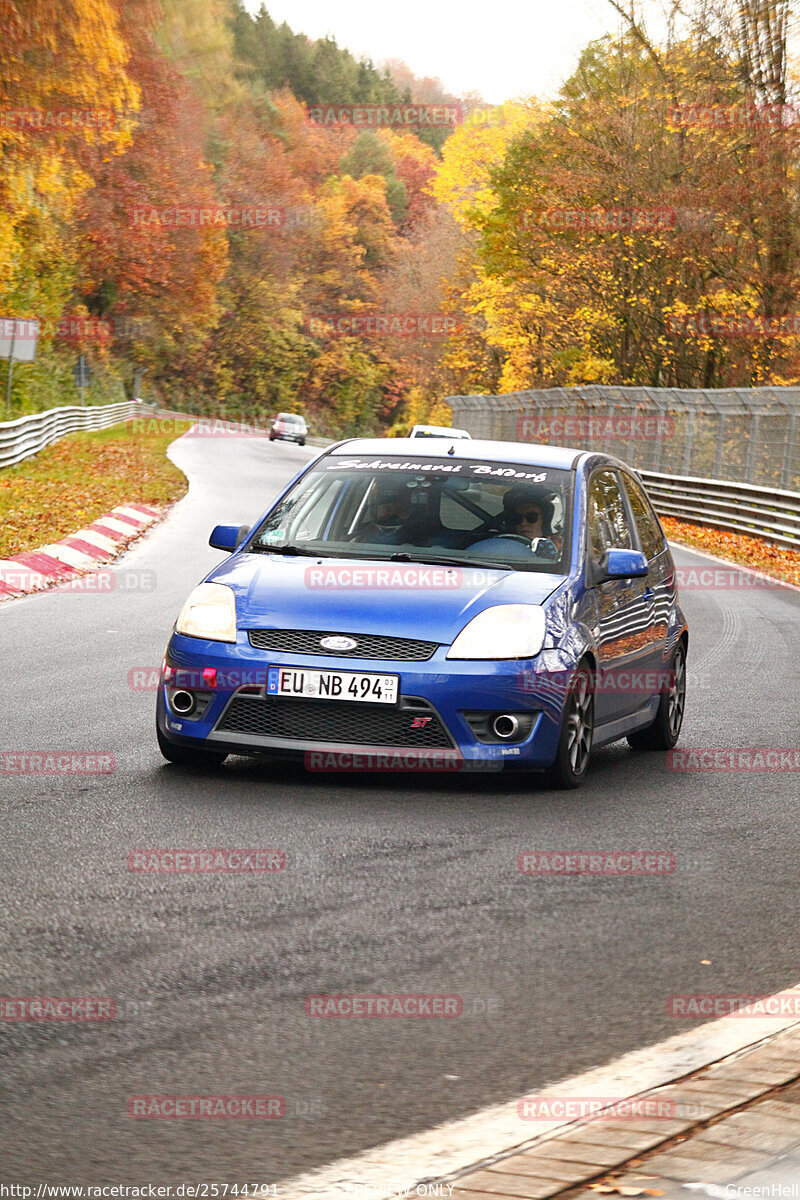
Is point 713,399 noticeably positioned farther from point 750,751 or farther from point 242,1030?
point 242,1030

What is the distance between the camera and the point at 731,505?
31.9 metres

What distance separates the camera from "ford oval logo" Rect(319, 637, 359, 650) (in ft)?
24.3

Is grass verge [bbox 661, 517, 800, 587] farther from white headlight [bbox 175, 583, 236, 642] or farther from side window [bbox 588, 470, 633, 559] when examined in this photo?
white headlight [bbox 175, 583, 236, 642]
